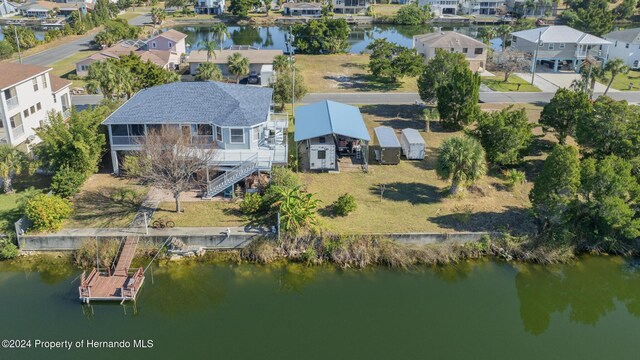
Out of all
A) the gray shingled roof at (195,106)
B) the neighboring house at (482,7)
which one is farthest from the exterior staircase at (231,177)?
the neighboring house at (482,7)

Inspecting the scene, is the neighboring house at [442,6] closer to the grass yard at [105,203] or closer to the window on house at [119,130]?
the window on house at [119,130]

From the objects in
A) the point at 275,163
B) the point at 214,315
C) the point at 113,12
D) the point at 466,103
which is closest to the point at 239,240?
the point at 214,315

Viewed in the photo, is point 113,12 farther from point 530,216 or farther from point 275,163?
point 530,216

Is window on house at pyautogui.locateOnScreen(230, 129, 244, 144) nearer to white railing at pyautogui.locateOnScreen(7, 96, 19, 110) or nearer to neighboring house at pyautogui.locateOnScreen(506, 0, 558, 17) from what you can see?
white railing at pyautogui.locateOnScreen(7, 96, 19, 110)

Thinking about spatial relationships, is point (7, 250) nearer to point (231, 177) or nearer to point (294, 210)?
point (231, 177)

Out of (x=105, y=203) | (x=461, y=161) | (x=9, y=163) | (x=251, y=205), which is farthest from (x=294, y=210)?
(x=9, y=163)

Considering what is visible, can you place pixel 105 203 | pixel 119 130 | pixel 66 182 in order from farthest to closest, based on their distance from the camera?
pixel 119 130 → pixel 105 203 → pixel 66 182

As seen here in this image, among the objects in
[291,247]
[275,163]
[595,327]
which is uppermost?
[275,163]

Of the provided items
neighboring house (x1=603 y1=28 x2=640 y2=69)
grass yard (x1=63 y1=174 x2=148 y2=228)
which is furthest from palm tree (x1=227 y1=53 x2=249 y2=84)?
neighboring house (x1=603 y1=28 x2=640 y2=69)
